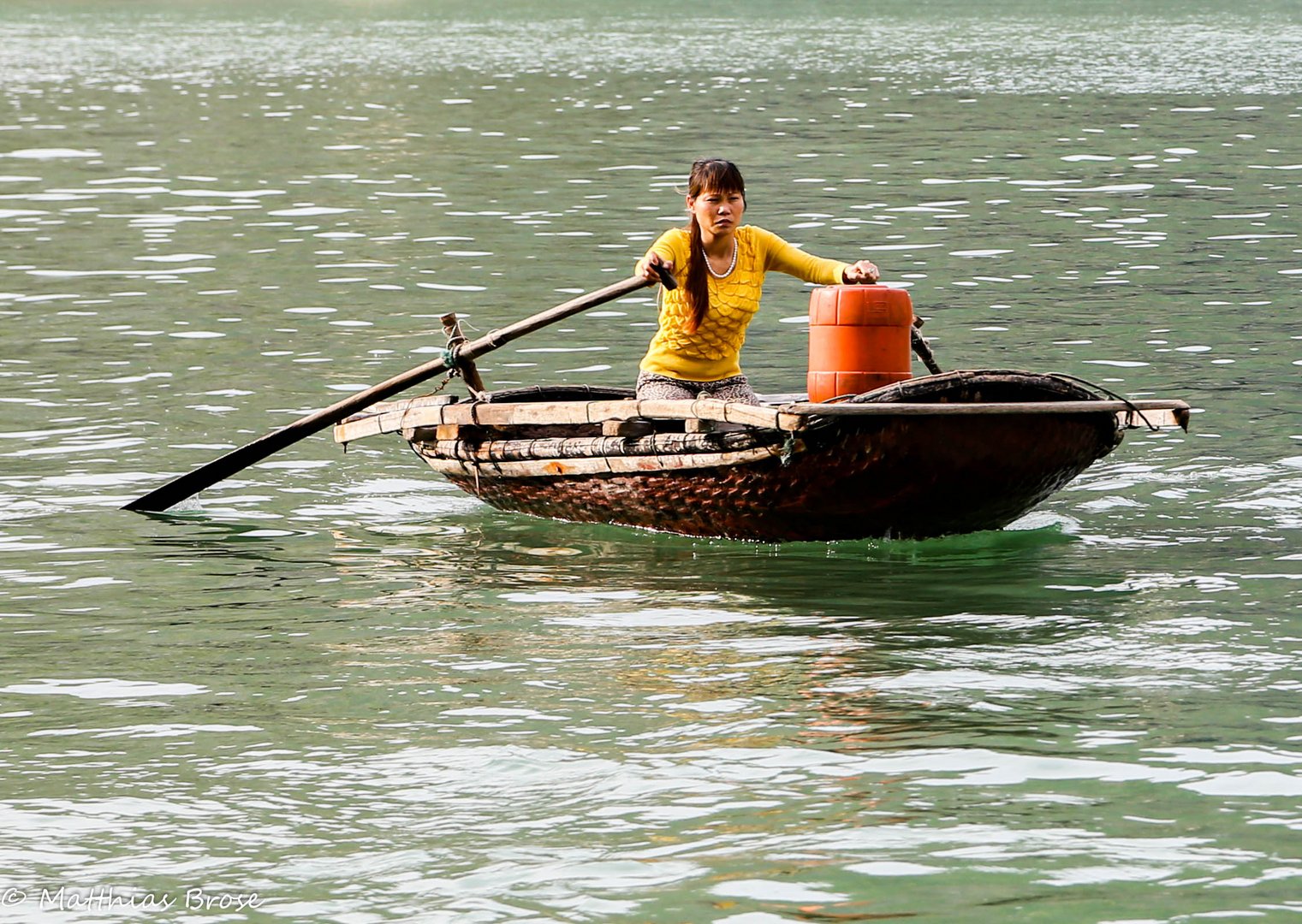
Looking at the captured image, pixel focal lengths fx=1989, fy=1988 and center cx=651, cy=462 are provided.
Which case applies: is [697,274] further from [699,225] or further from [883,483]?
[883,483]

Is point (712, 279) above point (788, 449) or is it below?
above

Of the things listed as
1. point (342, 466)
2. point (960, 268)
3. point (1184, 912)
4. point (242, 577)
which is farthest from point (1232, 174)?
point (1184, 912)

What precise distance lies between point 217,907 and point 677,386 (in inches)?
173

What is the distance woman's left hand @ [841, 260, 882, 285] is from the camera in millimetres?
8883

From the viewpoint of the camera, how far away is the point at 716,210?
894 cm

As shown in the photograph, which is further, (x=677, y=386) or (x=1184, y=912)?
(x=677, y=386)

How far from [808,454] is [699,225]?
124 centimetres

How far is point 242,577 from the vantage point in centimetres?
907

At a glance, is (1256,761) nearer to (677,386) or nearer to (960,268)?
(677,386)

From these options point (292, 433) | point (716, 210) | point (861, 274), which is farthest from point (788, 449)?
point (292, 433)

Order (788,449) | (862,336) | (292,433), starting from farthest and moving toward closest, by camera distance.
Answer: (292,433)
(862,336)
(788,449)

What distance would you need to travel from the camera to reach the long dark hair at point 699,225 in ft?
29.2

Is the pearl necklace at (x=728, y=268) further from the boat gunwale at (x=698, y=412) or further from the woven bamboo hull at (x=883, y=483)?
the woven bamboo hull at (x=883, y=483)

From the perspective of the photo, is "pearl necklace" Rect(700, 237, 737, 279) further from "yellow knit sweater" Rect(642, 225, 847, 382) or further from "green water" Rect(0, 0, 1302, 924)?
"green water" Rect(0, 0, 1302, 924)
